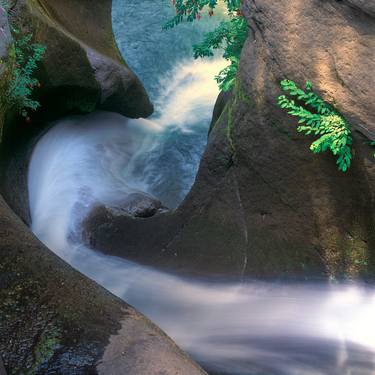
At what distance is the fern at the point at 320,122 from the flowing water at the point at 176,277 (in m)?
1.27

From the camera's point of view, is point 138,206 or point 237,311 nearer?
point 237,311

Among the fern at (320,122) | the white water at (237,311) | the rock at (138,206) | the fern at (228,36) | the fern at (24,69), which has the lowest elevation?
the rock at (138,206)

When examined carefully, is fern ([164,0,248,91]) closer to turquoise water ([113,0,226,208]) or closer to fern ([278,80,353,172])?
fern ([278,80,353,172])

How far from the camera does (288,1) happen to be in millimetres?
4555

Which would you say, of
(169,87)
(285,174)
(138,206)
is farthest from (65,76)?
(169,87)

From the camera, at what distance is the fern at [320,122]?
172 inches

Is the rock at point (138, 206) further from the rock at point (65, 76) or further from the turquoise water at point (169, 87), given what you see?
the rock at point (65, 76)

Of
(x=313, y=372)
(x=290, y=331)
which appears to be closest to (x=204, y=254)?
(x=290, y=331)

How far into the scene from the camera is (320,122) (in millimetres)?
4449

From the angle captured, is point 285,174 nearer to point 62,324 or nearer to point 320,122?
point 320,122

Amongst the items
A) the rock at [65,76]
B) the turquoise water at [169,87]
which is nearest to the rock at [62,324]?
the rock at [65,76]

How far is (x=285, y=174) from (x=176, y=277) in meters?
1.55

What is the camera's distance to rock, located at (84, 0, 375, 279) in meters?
4.32

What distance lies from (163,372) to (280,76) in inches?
109
